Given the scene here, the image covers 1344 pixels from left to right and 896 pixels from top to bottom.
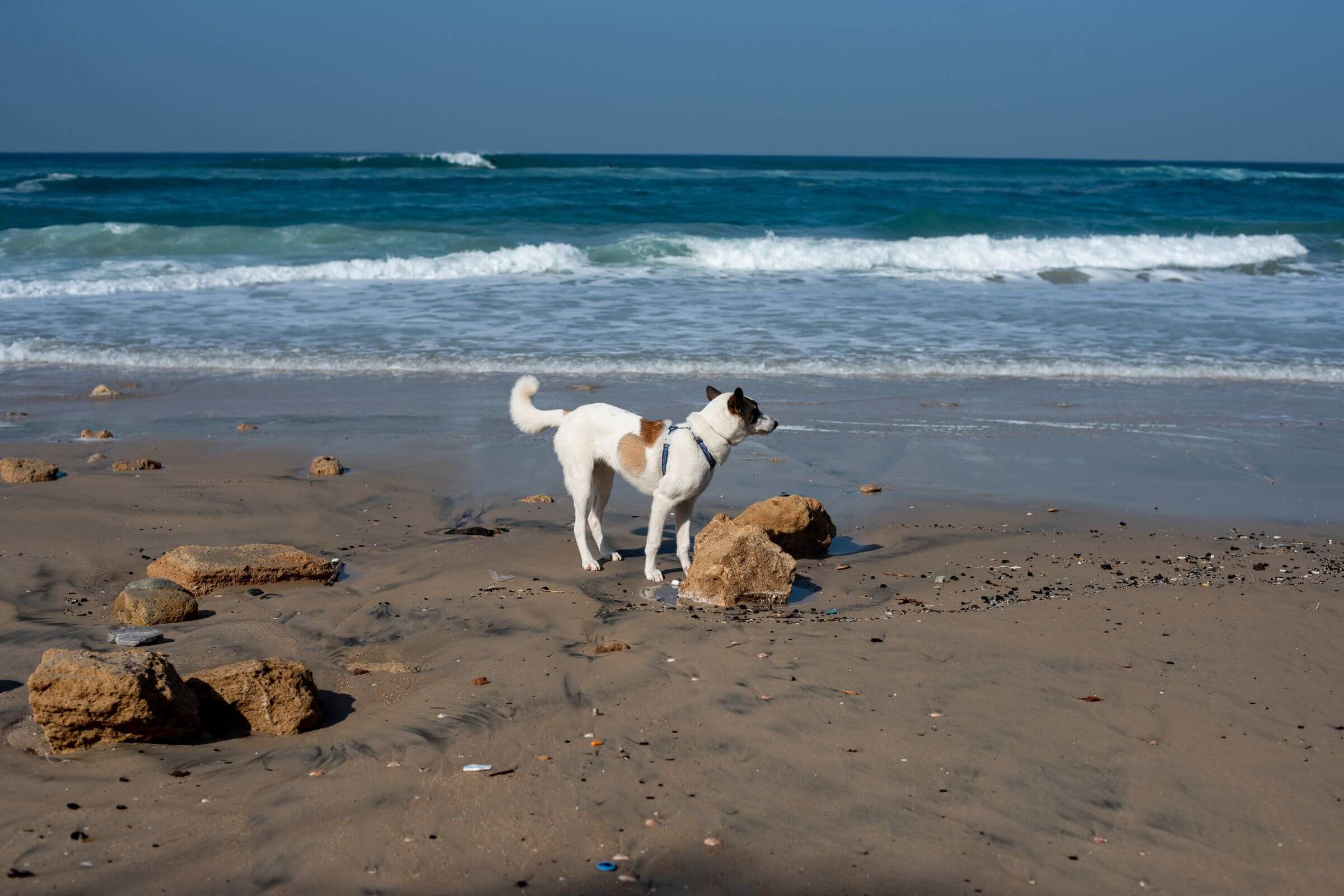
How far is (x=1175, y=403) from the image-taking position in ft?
35.9

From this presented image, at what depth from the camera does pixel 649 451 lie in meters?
6.19

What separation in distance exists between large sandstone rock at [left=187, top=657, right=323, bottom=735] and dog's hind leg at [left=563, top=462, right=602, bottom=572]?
99.0 inches

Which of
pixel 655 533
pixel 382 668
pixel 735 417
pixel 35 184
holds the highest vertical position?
pixel 35 184

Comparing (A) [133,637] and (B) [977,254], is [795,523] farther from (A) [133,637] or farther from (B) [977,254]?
(B) [977,254]

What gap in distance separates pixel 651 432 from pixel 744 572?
1025mm

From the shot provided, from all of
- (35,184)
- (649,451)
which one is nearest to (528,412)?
(649,451)

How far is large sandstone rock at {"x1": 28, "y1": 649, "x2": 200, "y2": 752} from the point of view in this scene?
369 centimetres

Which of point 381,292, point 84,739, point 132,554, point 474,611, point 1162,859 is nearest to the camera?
point 1162,859

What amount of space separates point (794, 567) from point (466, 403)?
5.74 metres

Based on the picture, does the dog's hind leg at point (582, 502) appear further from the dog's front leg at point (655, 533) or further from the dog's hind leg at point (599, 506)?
the dog's front leg at point (655, 533)

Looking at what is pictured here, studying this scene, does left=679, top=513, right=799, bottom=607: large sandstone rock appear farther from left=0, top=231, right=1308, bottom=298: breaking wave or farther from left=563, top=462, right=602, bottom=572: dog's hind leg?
left=0, top=231, right=1308, bottom=298: breaking wave

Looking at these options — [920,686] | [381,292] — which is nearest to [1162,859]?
[920,686]

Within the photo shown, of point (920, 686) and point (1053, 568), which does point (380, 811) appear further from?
point (1053, 568)

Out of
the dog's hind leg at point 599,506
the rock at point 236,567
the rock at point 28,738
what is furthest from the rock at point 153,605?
the dog's hind leg at point 599,506
